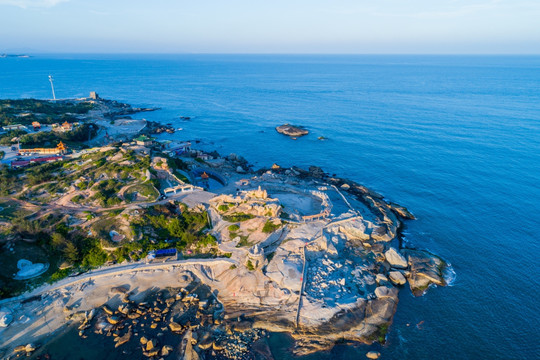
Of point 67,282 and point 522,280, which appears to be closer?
point 67,282

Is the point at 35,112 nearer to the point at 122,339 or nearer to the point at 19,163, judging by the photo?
the point at 19,163

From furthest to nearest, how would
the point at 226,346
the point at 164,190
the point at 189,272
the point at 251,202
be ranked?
the point at 164,190
the point at 251,202
the point at 189,272
the point at 226,346

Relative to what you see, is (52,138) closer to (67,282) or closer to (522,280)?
(67,282)

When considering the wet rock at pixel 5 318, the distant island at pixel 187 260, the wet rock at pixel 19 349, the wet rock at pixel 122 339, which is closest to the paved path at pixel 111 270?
the distant island at pixel 187 260

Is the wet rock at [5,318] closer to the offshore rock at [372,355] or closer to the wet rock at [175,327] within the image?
the wet rock at [175,327]

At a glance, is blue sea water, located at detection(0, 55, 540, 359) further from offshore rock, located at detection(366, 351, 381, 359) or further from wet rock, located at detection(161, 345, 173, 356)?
wet rock, located at detection(161, 345, 173, 356)

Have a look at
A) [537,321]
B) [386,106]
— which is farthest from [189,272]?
[386,106]

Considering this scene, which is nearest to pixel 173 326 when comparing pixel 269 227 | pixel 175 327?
pixel 175 327
